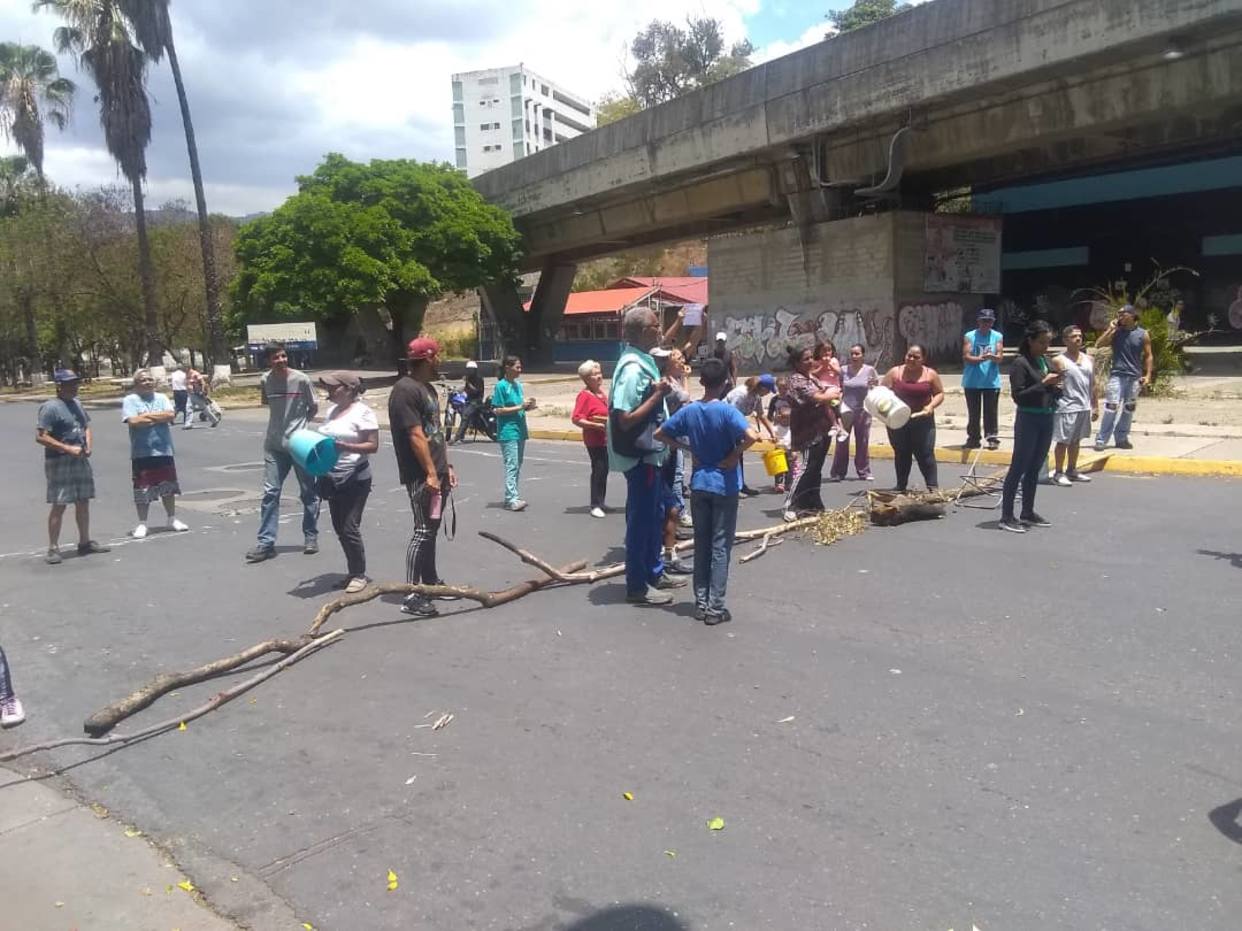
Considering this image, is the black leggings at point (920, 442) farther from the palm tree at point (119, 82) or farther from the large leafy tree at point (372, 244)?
the palm tree at point (119, 82)

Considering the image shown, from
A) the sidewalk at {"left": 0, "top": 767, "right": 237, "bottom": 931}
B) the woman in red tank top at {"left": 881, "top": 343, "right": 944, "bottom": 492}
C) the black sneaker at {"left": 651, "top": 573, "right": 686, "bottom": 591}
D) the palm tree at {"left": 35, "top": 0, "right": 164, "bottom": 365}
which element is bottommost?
the sidewalk at {"left": 0, "top": 767, "right": 237, "bottom": 931}

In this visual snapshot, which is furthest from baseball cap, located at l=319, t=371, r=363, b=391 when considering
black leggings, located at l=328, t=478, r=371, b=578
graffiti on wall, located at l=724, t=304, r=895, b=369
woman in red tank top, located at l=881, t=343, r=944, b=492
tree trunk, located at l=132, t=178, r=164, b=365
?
tree trunk, located at l=132, t=178, r=164, b=365

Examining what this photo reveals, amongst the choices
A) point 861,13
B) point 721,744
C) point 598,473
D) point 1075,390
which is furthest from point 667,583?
point 861,13

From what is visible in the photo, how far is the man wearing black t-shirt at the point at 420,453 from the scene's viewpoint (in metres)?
6.31

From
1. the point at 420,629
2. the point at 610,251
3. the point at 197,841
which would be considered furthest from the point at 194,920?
the point at 610,251

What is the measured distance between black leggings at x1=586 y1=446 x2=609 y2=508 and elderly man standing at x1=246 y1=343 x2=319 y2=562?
2.62 meters

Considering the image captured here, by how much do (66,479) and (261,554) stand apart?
1.84 metres

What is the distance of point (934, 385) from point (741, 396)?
72.2 inches

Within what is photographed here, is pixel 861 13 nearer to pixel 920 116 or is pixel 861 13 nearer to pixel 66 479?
pixel 920 116

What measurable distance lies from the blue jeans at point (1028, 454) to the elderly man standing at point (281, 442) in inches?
227

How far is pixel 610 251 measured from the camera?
39.9m

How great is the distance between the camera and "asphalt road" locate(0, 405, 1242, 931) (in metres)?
3.26

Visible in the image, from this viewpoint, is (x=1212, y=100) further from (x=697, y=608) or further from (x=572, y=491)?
(x=697, y=608)

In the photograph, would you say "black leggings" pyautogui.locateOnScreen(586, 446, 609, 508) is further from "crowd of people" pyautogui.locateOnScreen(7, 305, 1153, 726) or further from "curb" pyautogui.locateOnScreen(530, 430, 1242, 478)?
"curb" pyautogui.locateOnScreen(530, 430, 1242, 478)
